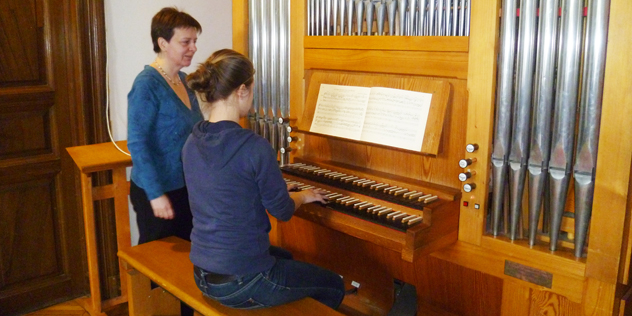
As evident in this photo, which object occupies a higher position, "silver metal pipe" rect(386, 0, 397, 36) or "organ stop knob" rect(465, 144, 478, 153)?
"silver metal pipe" rect(386, 0, 397, 36)

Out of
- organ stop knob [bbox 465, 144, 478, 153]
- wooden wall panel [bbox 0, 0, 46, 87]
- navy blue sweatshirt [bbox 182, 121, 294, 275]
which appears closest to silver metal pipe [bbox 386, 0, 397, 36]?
organ stop knob [bbox 465, 144, 478, 153]

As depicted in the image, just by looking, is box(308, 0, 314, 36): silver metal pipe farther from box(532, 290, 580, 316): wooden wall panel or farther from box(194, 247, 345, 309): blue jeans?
box(532, 290, 580, 316): wooden wall panel

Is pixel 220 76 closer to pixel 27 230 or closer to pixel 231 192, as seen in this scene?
pixel 231 192

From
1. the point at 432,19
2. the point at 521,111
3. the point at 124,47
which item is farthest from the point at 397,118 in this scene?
the point at 124,47

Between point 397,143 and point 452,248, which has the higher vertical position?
point 397,143

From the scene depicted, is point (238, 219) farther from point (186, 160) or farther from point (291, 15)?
point (291, 15)

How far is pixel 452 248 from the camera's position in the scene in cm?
255

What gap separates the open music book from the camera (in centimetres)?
256

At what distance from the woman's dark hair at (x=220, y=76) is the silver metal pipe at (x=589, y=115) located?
4.06ft

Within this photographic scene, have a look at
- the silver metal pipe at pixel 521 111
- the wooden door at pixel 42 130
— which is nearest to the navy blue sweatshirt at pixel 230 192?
the silver metal pipe at pixel 521 111

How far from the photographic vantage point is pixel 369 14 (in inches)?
107

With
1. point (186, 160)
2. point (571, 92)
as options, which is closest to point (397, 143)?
point (571, 92)

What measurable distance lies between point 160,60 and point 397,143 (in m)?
1.17

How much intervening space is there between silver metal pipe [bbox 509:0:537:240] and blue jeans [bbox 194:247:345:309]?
84cm
